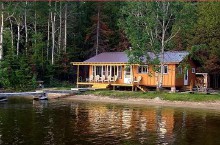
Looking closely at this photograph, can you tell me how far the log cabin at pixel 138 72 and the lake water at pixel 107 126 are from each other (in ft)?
33.6

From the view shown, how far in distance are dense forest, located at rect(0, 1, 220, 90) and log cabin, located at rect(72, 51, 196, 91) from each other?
1276 millimetres

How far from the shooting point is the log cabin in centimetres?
3959

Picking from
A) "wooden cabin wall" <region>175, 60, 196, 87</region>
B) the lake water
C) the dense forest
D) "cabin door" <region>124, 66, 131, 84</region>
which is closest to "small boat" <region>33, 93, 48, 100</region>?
the dense forest

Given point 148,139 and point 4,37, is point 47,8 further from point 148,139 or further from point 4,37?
point 148,139

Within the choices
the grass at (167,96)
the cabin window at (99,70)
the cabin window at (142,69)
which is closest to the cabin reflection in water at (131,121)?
the grass at (167,96)

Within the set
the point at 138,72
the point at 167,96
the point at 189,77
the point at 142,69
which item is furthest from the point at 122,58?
the point at 167,96

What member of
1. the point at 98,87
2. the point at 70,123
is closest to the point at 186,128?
the point at 70,123

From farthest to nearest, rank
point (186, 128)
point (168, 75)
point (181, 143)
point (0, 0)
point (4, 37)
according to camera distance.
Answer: point (4, 37)
point (0, 0)
point (168, 75)
point (186, 128)
point (181, 143)

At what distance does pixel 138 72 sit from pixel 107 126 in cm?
2120

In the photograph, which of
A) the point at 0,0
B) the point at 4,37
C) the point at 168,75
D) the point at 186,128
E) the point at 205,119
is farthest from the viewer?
the point at 4,37

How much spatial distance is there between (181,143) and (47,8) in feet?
128

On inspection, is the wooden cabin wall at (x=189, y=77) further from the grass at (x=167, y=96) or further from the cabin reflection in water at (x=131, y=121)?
the cabin reflection in water at (x=131, y=121)

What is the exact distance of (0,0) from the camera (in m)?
45.8

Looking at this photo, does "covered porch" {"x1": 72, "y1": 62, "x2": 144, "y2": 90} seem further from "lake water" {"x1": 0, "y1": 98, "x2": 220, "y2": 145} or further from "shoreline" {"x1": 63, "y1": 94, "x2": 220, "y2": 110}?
"lake water" {"x1": 0, "y1": 98, "x2": 220, "y2": 145}
